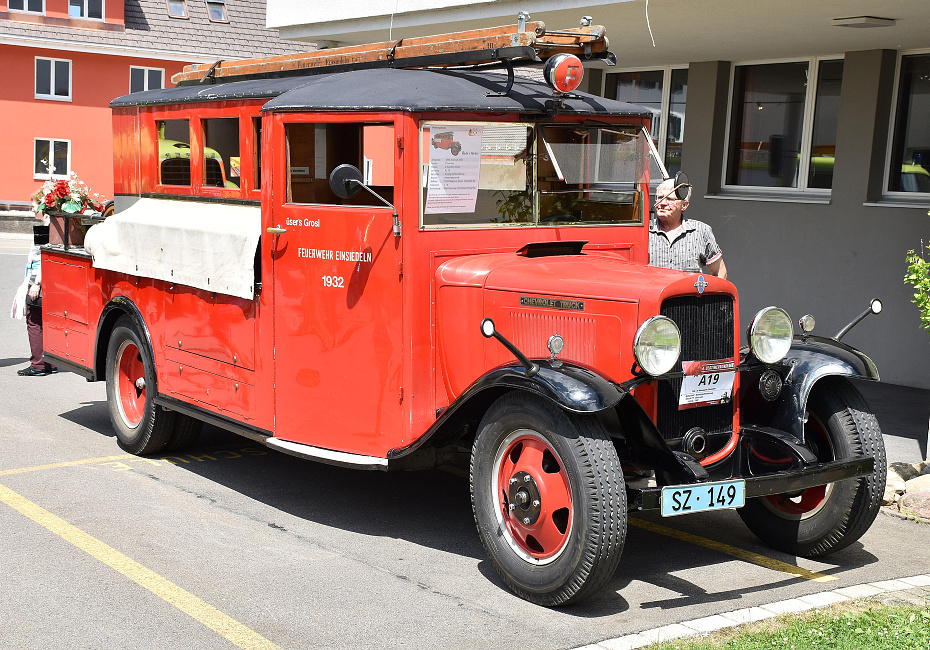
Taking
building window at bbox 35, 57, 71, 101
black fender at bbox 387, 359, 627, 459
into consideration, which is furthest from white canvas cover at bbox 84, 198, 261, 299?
building window at bbox 35, 57, 71, 101

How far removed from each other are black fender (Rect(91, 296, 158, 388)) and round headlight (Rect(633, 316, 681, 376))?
3.66 metres

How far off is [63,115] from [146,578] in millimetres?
29596

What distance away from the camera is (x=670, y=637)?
414 cm

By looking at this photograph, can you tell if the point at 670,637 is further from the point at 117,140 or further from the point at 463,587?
the point at 117,140

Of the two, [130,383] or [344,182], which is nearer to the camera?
[344,182]

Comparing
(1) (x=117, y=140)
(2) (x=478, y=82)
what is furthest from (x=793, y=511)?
(1) (x=117, y=140)

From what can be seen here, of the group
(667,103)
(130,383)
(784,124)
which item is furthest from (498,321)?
(667,103)

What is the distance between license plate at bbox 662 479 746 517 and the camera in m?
→ 4.30

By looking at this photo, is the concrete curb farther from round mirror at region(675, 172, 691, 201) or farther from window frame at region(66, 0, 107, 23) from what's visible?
window frame at region(66, 0, 107, 23)

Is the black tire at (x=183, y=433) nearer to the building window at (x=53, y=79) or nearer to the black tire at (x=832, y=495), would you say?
the black tire at (x=832, y=495)

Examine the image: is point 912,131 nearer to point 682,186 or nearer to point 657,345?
point 682,186

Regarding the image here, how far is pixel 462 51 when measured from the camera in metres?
5.48

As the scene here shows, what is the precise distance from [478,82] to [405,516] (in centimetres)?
244

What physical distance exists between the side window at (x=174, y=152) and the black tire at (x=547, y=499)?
2.96 m
